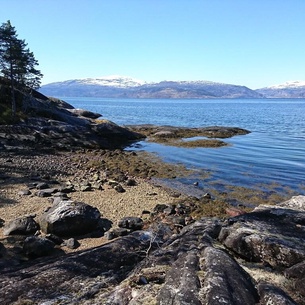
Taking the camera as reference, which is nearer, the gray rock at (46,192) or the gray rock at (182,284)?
the gray rock at (182,284)

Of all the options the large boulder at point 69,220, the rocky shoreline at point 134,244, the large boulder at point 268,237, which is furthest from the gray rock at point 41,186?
the large boulder at point 268,237

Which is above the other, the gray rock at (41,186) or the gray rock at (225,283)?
the gray rock at (225,283)

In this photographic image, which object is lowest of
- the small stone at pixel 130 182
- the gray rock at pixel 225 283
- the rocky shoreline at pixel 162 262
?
the small stone at pixel 130 182

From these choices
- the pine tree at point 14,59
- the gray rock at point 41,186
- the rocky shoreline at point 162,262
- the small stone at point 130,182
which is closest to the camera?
the rocky shoreline at point 162,262

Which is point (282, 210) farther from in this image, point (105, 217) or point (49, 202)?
point (49, 202)

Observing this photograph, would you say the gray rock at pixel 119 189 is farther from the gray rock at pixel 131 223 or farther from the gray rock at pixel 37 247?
the gray rock at pixel 37 247

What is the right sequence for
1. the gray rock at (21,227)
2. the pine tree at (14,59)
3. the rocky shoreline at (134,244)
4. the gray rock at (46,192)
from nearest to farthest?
→ the rocky shoreline at (134,244), the gray rock at (21,227), the gray rock at (46,192), the pine tree at (14,59)

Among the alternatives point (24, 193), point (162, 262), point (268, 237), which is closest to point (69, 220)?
point (24, 193)

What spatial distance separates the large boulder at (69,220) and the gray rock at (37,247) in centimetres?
178

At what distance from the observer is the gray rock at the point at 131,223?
1469 centimetres

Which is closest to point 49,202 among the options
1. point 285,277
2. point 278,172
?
point 285,277

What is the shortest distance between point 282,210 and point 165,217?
609cm

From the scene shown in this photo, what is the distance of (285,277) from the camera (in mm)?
7438

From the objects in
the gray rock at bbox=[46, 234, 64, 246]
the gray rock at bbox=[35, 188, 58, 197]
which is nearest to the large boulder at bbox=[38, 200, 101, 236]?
the gray rock at bbox=[46, 234, 64, 246]
